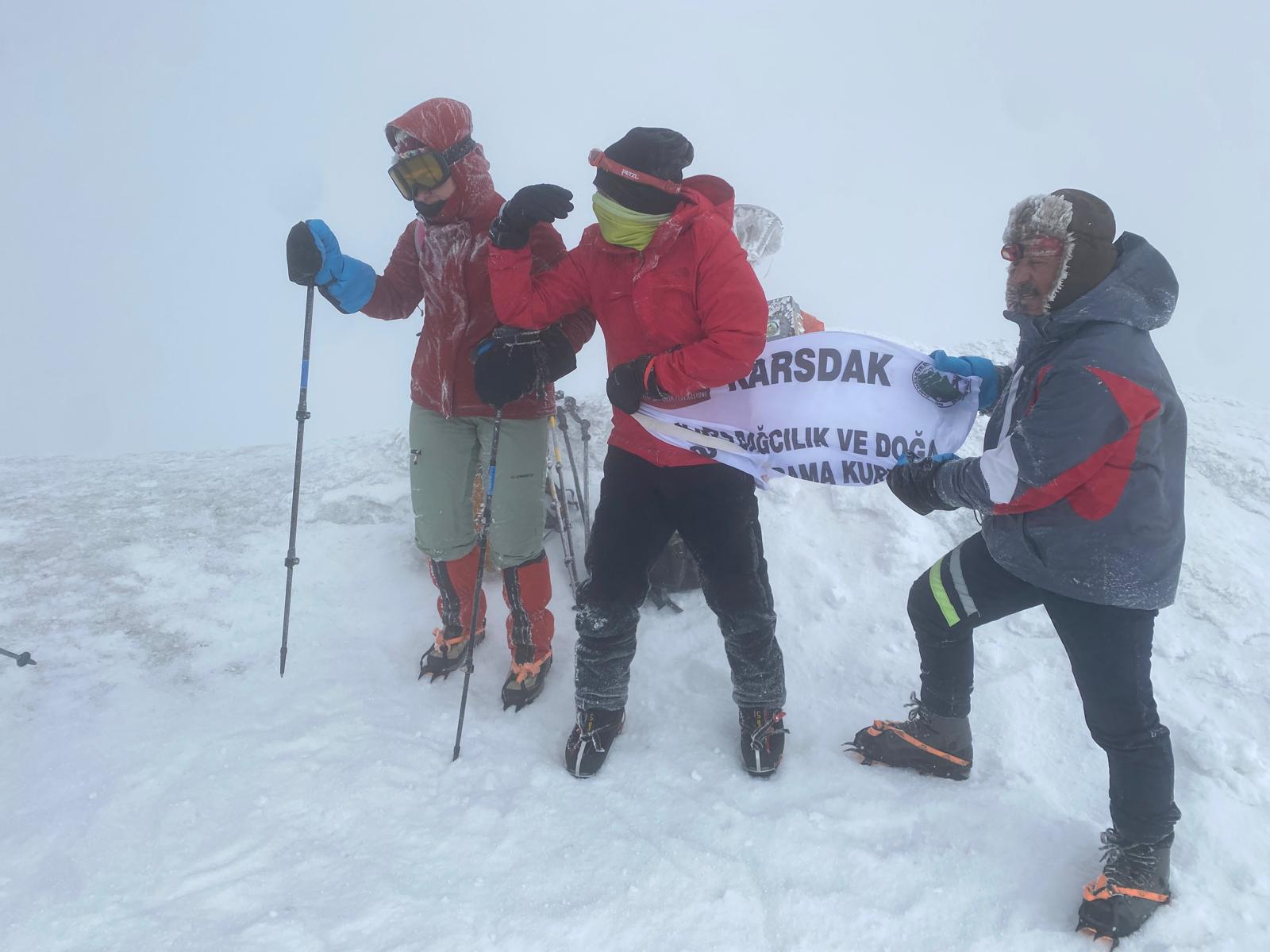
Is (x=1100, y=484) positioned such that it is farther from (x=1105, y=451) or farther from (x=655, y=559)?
(x=655, y=559)

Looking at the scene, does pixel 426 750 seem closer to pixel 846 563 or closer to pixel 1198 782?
pixel 846 563

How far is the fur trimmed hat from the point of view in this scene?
7.77 feet

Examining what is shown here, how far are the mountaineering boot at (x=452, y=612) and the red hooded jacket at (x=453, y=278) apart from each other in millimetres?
941

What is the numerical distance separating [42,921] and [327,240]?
3092 mm

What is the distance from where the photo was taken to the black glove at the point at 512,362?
3342 mm

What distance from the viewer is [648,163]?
2832 mm

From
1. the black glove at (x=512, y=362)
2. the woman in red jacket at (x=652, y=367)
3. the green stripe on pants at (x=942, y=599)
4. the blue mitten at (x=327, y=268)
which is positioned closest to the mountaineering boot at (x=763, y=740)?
the woman in red jacket at (x=652, y=367)

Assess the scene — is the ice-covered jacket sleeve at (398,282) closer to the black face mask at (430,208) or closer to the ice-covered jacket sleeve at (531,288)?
the black face mask at (430,208)

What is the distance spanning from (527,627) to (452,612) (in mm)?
558

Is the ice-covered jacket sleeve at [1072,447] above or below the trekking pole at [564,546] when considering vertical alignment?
above

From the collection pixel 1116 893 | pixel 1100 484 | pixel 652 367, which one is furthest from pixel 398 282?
pixel 1116 893

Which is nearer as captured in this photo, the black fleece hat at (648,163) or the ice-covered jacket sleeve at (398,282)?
the black fleece hat at (648,163)

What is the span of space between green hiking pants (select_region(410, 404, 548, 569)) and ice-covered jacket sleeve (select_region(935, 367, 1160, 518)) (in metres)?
2.24

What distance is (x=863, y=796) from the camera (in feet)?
10.2
